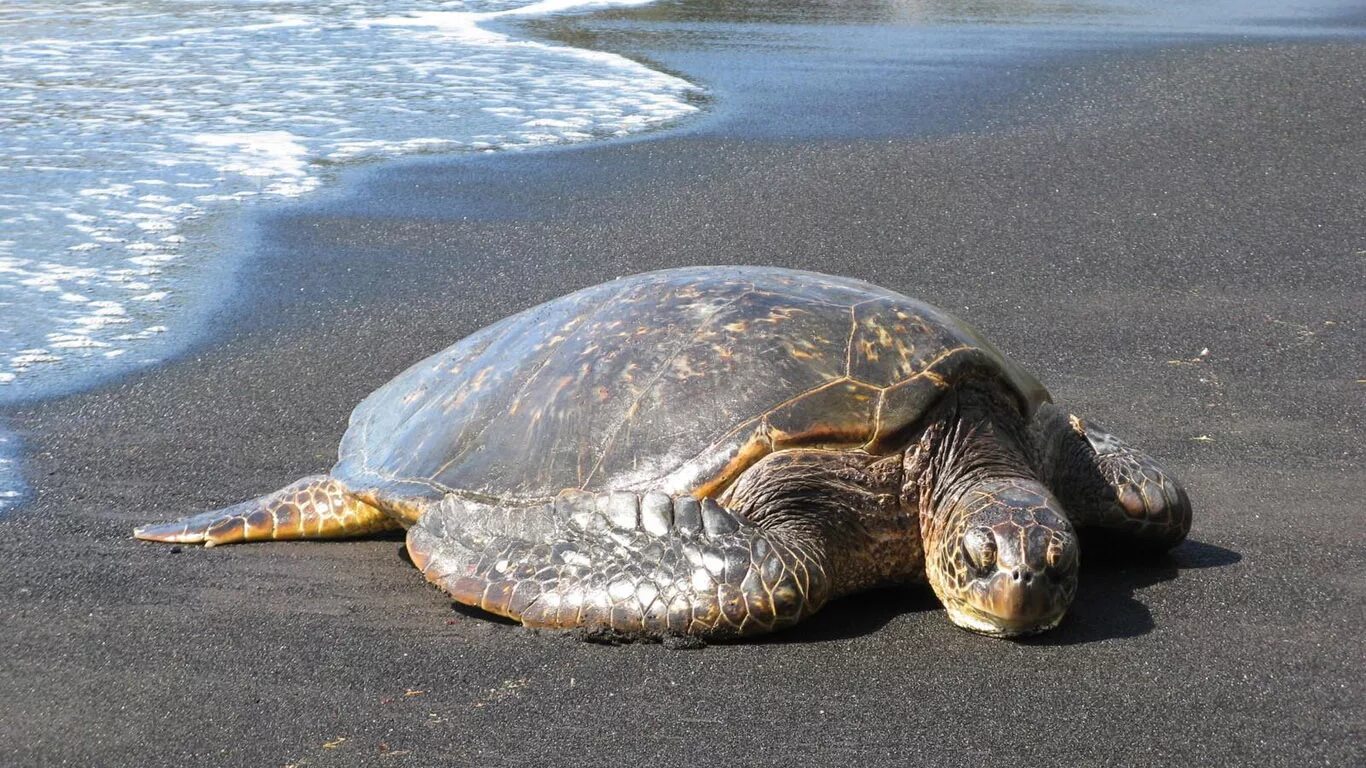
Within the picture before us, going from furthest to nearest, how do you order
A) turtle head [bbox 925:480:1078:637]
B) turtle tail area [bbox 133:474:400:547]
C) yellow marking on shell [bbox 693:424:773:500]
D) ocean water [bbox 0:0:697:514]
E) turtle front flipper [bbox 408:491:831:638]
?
ocean water [bbox 0:0:697:514], turtle tail area [bbox 133:474:400:547], yellow marking on shell [bbox 693:424:773:500], turtle front flipper [bbox 408:491:831:638], turtle head [bbox 925:480:1078:637]

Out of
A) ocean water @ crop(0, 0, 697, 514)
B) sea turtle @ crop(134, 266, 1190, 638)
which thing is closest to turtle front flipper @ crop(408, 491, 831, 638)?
sea turtle @ crop(134, 266, 1190, 638)

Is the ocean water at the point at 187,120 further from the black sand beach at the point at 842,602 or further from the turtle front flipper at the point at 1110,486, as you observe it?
the turtle front flipper at the point at 1110,486

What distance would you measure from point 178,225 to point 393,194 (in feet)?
3.82

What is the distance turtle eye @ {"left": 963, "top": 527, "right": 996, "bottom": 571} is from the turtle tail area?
1.73 meters

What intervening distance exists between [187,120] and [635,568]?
7774mm

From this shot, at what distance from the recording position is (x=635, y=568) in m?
3.17

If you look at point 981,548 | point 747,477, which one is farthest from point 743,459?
point 981,548

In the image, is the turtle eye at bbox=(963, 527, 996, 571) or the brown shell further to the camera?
the brown shell

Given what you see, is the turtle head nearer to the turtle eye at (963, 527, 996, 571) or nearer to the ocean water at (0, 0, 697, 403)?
the turtle eye at (963, 527, 996, 571)

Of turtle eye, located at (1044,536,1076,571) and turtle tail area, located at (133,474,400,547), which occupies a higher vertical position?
turtle eye, located at (1044,536,1076,571)

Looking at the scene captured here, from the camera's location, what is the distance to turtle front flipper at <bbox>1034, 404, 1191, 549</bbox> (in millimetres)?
3463

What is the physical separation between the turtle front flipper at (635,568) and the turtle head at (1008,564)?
31cm

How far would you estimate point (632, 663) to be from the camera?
3035 mm

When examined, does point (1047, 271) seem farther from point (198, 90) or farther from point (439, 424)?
point (198, 90)
